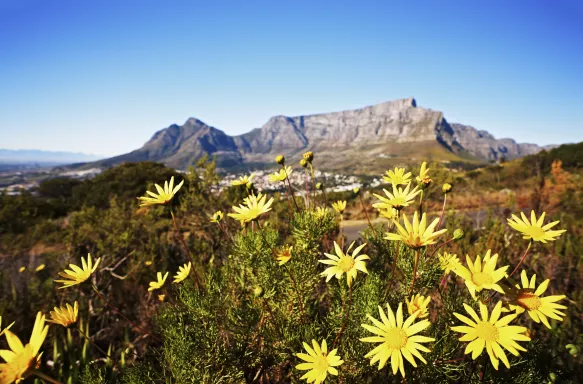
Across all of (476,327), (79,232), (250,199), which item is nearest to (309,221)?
(250,199)

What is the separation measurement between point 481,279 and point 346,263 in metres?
0.62

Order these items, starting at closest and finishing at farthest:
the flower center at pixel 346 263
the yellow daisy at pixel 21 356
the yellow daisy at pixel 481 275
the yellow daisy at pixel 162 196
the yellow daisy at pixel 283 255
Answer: the yellow daisy at pixel 21 356
the yellow daisy at pixel 481 275
the flower center at pixel 346 263
the yellow daisy at pixel 283 255
the yellow daisy at pixel 162 196

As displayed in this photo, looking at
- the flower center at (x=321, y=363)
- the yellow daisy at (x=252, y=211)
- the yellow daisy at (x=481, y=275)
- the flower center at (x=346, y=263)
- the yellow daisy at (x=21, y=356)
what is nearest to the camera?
the yellow daisy at (x=21, y=356)

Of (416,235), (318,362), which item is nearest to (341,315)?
(318,362)

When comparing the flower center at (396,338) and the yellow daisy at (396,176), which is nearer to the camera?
the flower center at (396,338)

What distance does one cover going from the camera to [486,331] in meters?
1.22

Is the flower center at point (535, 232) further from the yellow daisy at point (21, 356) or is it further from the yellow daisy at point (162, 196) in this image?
the yellow daisy at point (21, 356)

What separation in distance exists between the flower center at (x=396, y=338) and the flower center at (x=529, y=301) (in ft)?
1.77

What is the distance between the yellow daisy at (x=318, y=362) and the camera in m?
1.27

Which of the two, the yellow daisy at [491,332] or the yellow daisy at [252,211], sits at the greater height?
the yellow daisy at [252,211]

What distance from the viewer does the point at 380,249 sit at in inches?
83.5

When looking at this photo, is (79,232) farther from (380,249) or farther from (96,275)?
(380,249)

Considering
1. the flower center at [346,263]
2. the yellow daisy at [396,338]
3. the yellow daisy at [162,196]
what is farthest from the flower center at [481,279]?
the yellow daisy at [162,196]

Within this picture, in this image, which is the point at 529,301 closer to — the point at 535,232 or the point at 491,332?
the point at 491,332
